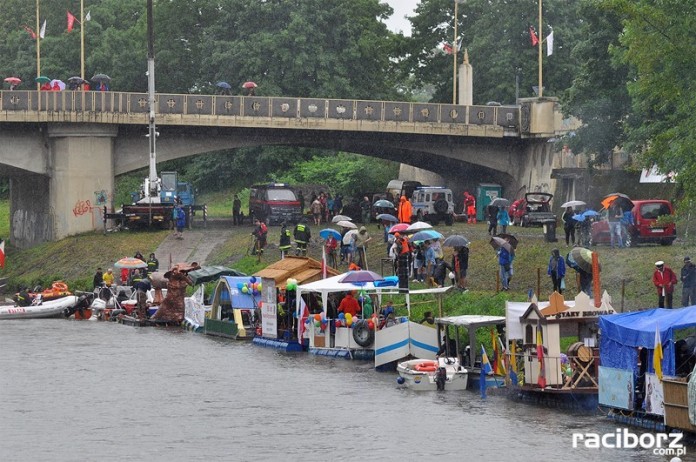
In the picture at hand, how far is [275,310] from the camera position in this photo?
51.8 metres

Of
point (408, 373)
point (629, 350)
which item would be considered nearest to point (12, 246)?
point (408, 373)

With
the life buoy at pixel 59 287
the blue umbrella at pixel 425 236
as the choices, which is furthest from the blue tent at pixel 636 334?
the life buoy at pixel 59 287

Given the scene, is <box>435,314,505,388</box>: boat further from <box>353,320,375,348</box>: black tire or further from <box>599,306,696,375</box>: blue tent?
<box>599,306,696,375</box>: blue tent

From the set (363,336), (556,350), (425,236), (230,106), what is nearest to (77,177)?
(230,106)

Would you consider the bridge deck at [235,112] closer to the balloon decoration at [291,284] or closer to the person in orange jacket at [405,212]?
the person in orange jacket at [405,212]

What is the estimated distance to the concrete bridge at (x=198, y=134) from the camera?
78250mm

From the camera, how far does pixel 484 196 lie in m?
83.4

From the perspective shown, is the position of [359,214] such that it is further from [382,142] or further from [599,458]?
[599,458]

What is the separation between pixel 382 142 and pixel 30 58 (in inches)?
1347

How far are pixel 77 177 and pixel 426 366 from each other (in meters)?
40.4

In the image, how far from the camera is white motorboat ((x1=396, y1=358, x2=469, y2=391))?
136 feet

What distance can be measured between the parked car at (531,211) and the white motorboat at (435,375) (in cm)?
2904

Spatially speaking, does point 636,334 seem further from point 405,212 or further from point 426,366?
point 405,212

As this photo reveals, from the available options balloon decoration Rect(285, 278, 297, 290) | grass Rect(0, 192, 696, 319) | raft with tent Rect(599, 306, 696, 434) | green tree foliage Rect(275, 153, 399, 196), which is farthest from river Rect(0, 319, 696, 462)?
green tree foliage Rect(275, 153, 399, 196)
